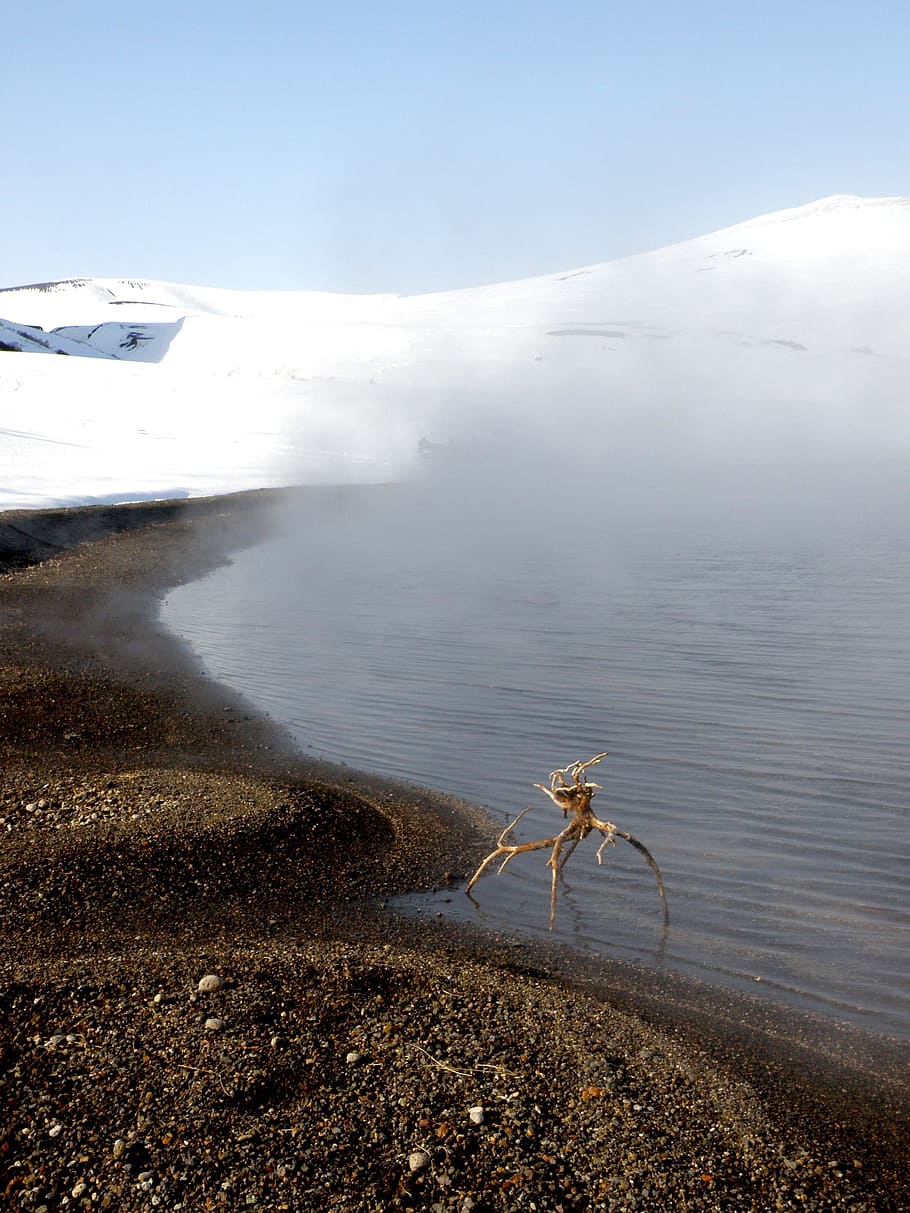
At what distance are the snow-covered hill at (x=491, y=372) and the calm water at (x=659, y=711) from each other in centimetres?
1256

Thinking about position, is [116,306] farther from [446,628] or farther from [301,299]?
[446,628]

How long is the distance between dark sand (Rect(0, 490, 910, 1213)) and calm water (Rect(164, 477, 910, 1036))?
0.67m

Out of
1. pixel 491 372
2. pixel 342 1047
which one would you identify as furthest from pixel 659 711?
pixel 491 372

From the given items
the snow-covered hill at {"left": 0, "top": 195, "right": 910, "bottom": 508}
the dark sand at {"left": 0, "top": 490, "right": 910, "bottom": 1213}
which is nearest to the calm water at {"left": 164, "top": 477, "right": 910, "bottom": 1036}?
the dark sand at {"left": 0, "top": 490, "right": 910, "bottom": 1213}

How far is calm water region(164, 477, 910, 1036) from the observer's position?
5957mm

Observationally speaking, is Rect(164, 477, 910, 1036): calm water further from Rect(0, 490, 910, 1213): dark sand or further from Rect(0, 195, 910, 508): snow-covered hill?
Rect(0, 195, 910, 508): snow-covered hill

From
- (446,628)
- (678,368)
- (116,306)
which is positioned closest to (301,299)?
(116,306)

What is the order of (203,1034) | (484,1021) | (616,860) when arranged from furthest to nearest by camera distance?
(616,860), (484,1021), (203,1034)

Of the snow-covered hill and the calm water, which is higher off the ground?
the snow-covered hill

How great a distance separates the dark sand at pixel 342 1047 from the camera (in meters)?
3.50

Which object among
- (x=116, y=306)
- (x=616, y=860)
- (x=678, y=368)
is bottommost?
(x=616, y=860)

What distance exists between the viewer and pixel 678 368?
61469 millimetres

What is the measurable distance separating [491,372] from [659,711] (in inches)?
1923

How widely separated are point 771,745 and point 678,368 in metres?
55.6
